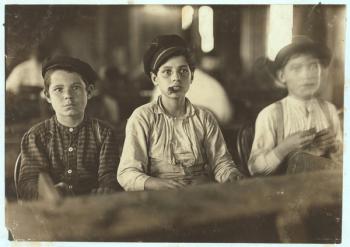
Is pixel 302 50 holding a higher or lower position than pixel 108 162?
higher

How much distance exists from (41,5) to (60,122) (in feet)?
1.29

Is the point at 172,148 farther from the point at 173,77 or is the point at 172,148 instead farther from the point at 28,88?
the point at 28,88

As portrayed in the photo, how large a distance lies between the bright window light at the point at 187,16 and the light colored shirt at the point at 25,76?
499mm

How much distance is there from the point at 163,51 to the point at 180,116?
22 centimetres

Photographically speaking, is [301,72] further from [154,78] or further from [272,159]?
[154,78]

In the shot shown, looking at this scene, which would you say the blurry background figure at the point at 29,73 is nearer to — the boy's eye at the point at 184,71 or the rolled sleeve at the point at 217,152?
the boy's eye at the point at 184,71

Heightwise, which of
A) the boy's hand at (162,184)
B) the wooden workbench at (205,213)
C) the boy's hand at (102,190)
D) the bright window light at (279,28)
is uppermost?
the bright window light at (279,28)

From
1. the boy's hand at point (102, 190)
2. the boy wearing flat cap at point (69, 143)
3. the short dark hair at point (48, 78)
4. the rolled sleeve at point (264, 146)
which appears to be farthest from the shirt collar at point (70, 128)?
the rolled sleeve at point (264, 146)

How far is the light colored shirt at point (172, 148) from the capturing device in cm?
182

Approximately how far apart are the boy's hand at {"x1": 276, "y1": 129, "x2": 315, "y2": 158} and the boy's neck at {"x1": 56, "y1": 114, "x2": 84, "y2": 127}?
0.67 m

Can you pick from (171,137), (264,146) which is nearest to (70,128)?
(171,137)

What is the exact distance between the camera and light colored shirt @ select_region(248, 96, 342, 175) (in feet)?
6.00

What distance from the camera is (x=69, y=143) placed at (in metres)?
1.83

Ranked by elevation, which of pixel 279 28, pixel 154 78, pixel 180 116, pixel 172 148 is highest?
pixel 279 28
